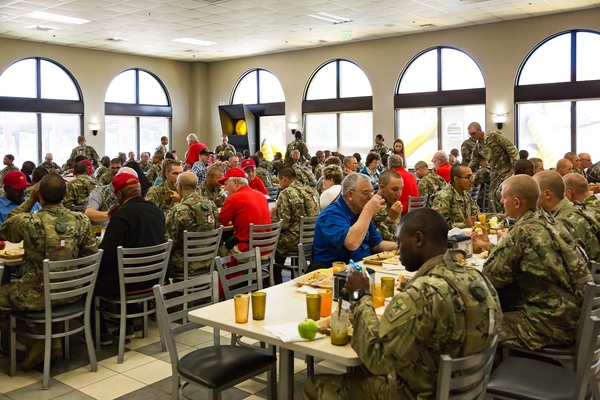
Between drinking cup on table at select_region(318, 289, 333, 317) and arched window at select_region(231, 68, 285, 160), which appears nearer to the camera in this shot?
drinking cup on table at select_region(318, 289, 333, 317)

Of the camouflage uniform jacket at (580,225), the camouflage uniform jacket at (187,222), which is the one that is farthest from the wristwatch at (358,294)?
the camouflage uniform jacket at (187,222)

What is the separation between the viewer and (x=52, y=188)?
13.4ft

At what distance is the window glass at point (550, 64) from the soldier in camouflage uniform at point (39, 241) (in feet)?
36.5

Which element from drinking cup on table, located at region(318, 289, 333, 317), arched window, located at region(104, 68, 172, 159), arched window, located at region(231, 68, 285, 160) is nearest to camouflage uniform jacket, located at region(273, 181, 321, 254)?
drinking cup on table, located at region(318, 289, 333, 317)

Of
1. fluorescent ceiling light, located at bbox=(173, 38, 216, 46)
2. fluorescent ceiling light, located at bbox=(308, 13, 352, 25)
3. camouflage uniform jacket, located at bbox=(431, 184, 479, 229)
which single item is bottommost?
camouflage uniform jacket, located at bbox=(431, 184, 479, 229)

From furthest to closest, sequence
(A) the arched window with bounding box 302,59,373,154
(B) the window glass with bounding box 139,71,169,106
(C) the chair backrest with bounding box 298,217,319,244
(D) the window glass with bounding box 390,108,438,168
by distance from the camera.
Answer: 1. (B) the window glass with bounding box 139,71,169,106
2. (A) the arched window with bounding box 302,59,373,154
3. (D) the window glass with bounding box 390,108,438,168
4. (C) the chair backrest with bounding box 298,217,319,244

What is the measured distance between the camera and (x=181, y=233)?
525 centimetres

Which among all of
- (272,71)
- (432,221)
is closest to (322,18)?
(272,71)

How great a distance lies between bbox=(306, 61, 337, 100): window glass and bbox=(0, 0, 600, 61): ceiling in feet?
2.55

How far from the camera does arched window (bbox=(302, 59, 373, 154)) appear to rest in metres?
15.4

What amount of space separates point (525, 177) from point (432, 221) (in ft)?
4.37

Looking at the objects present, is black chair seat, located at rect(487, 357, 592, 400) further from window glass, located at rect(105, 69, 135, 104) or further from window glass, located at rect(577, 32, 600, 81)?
window glass, located at rect(105, 69, 135, 104)

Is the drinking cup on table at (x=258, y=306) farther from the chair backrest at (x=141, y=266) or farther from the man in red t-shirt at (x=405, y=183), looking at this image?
the man in red t-shirt at (x=405, y=183)

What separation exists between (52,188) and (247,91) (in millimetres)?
14260
